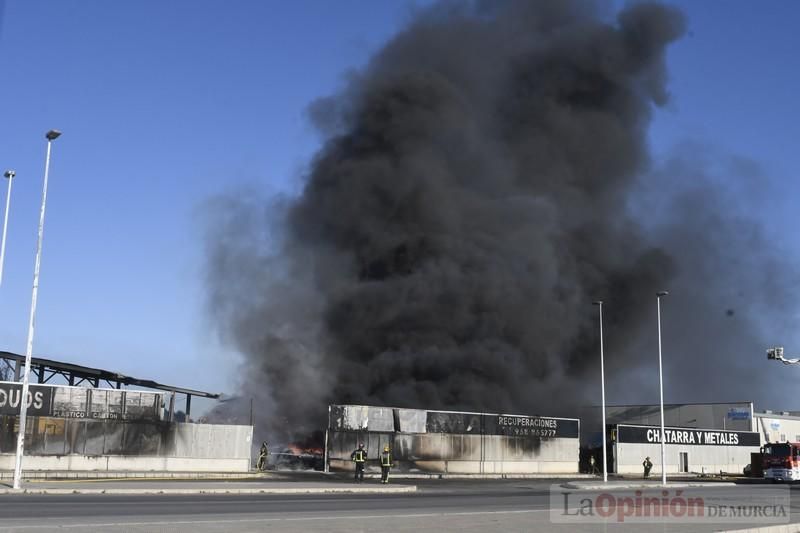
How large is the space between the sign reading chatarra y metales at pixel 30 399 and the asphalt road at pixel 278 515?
34.3 feet

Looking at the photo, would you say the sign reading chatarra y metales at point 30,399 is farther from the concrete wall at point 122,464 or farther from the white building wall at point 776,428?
the white building wall at point 776,428

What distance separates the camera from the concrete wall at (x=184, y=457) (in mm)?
29719

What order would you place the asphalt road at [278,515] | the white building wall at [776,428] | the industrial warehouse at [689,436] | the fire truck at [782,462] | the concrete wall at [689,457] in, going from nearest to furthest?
1. the asphalt road at [278,515]
2. the fire truck at [782,462]
3. the concrete wall at [689,457]
4. the industrial warehouse at [689,436]
5. the white building wall at [776,428]

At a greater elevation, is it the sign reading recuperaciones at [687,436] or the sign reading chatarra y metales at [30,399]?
the sign reading chatarra y metales at [30,399]

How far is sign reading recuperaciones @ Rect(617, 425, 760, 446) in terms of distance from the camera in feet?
157

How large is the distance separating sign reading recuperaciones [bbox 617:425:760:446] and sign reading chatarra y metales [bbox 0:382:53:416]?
3042 cm

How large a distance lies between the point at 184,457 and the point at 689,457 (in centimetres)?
3274

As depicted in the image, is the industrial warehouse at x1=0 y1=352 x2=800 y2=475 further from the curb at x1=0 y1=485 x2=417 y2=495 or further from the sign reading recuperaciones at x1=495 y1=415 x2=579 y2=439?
the curb at x1=0 y1=485 x2=417 y2=495

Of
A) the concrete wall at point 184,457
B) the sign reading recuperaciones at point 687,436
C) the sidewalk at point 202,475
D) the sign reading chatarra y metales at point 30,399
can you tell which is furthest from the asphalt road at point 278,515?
the sign reading recuperaciones at point 687,436

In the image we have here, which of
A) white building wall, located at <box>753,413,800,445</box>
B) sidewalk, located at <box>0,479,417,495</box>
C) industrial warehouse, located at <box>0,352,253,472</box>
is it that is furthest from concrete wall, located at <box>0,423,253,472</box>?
white building wall, located at <box>753,413,800,445</box>

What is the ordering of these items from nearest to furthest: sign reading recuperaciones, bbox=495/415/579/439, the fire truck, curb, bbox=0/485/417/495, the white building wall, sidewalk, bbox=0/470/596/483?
curb, bbox=0/485/417/495, sidewalk, bbox=0/470/596/483, sign reading recuperaciones, bbox=495/415/579/439, the fire truck, the white building wall

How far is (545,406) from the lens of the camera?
192ft

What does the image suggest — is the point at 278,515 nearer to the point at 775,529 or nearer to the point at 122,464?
the point at 775,529

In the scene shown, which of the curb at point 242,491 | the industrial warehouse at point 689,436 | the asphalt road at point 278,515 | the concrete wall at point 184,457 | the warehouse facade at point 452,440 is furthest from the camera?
the industrial warehouse at point 689,436
